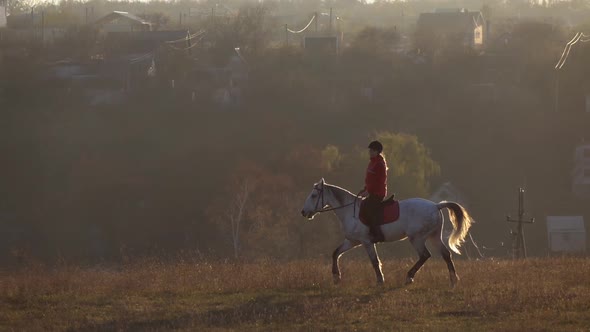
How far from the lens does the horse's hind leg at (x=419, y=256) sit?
15.4 metres

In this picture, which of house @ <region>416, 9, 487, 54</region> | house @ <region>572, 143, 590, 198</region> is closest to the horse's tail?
house @ <region>572, 143, 590, 198</region>

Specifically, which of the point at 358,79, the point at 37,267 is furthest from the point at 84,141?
the point at 37,267

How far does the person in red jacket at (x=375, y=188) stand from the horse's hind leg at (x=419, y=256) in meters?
0.49

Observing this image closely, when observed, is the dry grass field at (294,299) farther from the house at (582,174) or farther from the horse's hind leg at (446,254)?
the house at (582,174)

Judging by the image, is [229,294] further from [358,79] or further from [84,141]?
[358,79]

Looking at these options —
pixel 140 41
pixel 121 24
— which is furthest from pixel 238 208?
pixel 121 24

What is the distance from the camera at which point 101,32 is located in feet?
292

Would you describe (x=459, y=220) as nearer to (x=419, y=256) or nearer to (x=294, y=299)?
(x=419, y=256)

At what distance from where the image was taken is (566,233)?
164 ft

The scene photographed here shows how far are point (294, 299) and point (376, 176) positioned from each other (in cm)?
220

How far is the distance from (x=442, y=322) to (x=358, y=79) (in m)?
61.2

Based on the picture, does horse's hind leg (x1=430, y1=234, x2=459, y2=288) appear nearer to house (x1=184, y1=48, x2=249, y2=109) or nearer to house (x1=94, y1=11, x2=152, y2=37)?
house (x1=184, y1=48, x2=249, y2=109)

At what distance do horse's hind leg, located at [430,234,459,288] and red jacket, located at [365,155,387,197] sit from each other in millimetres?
1028

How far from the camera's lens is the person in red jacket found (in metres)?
15.3
